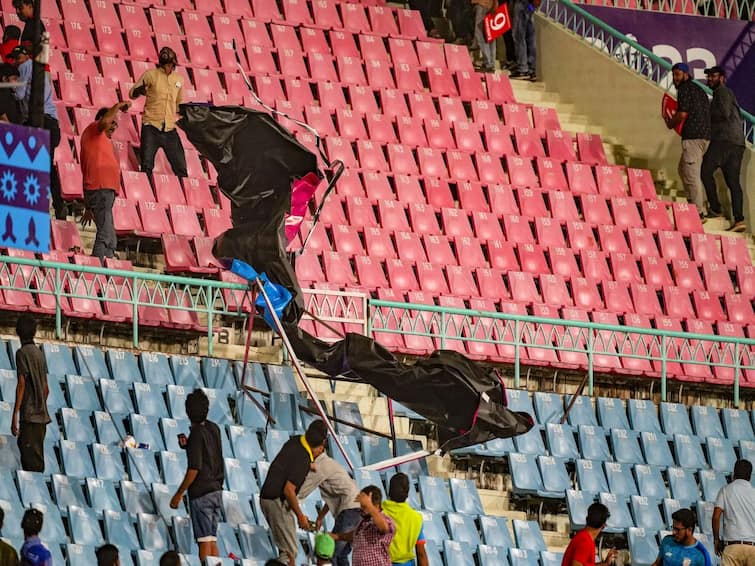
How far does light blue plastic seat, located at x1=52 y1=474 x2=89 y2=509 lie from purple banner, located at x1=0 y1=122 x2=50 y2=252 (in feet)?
7.78

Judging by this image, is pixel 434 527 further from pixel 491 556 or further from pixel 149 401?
pixel 149 401

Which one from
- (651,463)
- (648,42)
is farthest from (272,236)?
(648,42)

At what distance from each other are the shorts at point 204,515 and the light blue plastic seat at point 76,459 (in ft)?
3.06

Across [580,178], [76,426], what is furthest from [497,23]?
[76,426]

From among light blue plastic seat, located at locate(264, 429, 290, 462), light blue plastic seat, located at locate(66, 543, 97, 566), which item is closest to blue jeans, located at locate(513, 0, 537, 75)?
light blue plastic seat, located at locate(264, 429, 290, 462)

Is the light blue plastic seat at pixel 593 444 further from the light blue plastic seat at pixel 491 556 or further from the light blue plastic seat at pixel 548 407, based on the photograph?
the light blue plastic seat at pixel 491 556

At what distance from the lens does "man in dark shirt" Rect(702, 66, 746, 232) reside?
21.5 meters

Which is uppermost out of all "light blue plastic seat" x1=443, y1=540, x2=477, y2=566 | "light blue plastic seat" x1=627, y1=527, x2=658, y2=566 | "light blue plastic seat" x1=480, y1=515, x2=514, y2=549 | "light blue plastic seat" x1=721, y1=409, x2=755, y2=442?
"light blue plastic seat" x1=443, y1=540, x2=477, y2=566

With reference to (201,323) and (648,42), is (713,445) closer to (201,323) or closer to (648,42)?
(201,323)

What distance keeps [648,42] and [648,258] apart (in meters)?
4.38

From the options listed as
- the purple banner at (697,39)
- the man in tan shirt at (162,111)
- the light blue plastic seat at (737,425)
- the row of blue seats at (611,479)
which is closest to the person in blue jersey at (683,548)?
the row of blue seats at (611,479)

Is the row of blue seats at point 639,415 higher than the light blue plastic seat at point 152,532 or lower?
lower

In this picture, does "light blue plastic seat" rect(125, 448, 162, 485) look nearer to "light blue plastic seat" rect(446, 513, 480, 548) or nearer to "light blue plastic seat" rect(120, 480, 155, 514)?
"light blue plastic seat" rect(120, 480, 155, 514)

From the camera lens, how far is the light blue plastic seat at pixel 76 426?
47.6 ft
